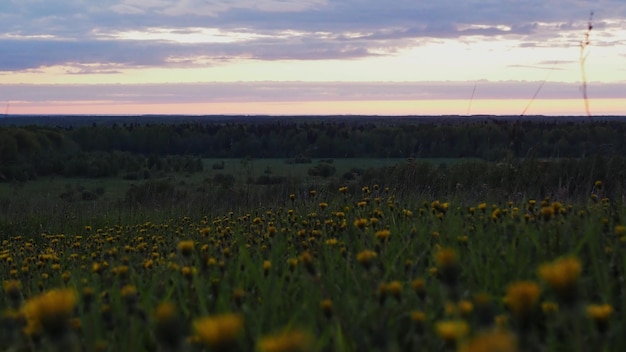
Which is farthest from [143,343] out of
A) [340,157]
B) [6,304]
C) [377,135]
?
[377,135]

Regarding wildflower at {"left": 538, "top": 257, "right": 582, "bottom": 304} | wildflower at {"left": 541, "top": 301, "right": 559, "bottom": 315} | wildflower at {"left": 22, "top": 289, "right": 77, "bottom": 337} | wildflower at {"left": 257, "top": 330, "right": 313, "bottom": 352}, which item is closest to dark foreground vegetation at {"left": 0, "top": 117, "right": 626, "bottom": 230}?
wildflower at {"left": 541, "top": 301, "right": 559, "bottom": 315}

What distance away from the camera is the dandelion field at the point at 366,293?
1864mm

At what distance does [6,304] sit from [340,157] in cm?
5006

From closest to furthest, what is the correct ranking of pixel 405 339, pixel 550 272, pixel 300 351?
pixel 300 351 < pixel 550 272 < pixel 405 339

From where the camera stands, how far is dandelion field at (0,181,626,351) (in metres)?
1.86

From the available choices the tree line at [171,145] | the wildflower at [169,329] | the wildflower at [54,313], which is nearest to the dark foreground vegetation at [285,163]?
the tree line at [171,145]

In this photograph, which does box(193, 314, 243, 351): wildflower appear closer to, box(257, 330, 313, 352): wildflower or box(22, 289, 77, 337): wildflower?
box(257, 330, 313, 352): wildflower

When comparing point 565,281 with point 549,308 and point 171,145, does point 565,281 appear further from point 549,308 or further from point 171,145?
point 171,145

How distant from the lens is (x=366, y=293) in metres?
3.11

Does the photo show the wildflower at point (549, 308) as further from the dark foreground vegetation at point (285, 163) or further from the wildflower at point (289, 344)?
the dark foreground vegetation at point (285, 163)

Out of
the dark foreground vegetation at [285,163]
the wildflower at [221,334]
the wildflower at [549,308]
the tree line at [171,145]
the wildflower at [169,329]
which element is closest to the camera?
the wildflower at [221,334]

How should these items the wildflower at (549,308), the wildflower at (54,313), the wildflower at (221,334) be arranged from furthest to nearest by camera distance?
the wildflower at (549,308) < the wildflower at (54,313) < the wildflower at (221,334)

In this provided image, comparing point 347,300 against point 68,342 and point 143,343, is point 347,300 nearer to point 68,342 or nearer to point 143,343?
point 143,343

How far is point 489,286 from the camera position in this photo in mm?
3158
